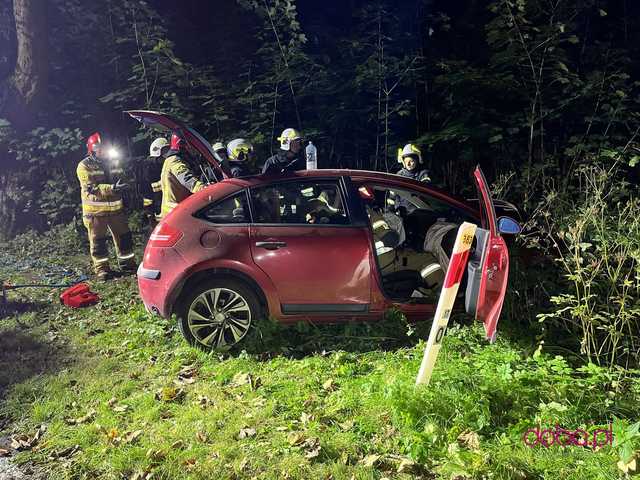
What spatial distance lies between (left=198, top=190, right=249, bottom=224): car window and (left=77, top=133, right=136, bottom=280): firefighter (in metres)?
4.08

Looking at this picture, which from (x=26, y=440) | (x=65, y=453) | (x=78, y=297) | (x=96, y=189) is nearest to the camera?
(x=65, y=453)

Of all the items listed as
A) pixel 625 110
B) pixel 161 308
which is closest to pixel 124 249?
pixel 161 308

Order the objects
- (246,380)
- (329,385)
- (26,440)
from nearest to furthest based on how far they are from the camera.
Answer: (26,440)
(329,385)
(246,380)

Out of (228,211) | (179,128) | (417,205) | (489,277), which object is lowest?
(489,277)

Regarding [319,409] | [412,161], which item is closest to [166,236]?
[319,409]

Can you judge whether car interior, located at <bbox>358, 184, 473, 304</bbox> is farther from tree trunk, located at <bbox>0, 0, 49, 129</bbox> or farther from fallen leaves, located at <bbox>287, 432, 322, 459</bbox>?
tree trunk, located at <bbox>0, 0, 49, 129</bbox>

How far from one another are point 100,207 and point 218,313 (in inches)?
173

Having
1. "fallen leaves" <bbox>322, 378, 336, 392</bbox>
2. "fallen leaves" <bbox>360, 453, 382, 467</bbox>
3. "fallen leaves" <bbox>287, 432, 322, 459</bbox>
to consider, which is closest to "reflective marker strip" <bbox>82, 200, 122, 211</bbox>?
"fallen leaves" <bbox>322, 378, 336, 392</bbox>

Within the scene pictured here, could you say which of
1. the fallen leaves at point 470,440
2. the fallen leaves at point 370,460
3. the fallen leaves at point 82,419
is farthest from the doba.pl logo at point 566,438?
the fallen leaves at point 82,419

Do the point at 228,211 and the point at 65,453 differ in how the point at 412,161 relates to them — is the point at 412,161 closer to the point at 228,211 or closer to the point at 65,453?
the point at 228,211

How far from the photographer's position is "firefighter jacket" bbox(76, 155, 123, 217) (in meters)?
8.15

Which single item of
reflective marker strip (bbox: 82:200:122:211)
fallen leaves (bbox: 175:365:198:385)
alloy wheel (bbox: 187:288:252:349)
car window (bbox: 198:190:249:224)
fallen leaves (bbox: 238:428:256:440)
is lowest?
fallen leaves (bbox: 238:428:256:440)

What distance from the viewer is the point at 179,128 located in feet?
19.7

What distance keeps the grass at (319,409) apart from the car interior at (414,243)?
0.44 meters
